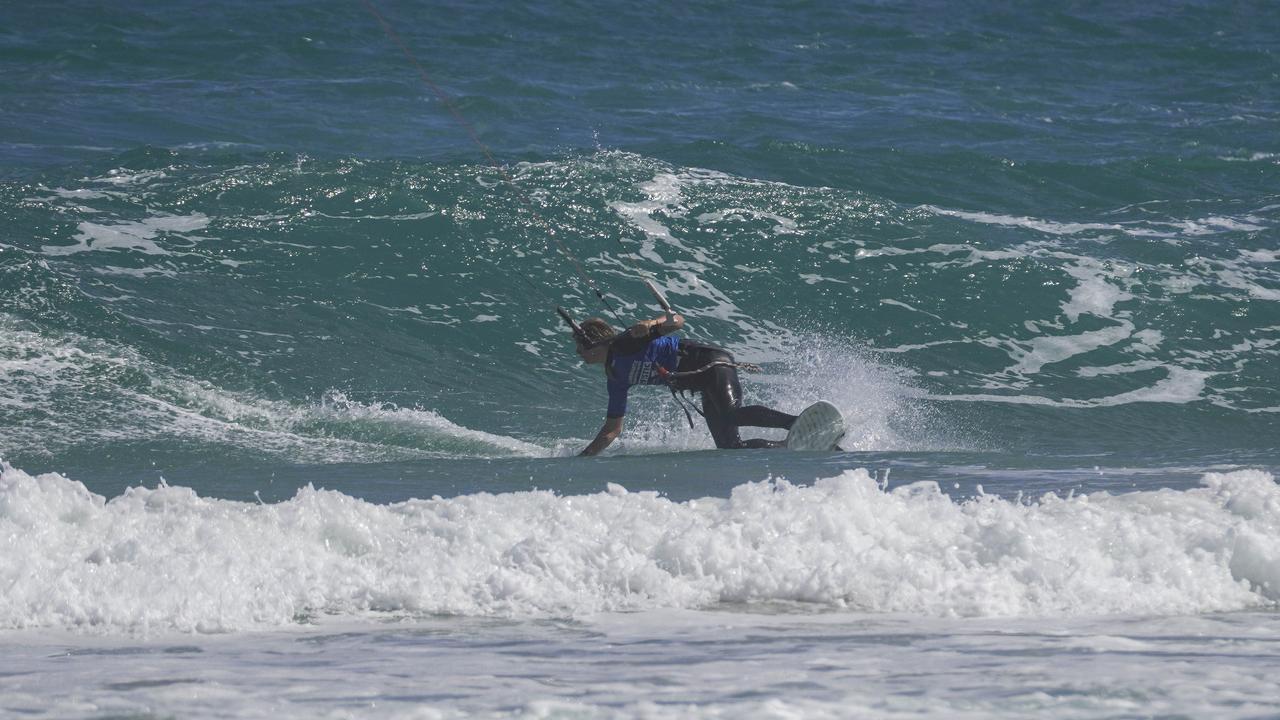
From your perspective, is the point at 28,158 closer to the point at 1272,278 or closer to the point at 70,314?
the point at 70,314

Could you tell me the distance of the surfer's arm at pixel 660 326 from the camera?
396 inches

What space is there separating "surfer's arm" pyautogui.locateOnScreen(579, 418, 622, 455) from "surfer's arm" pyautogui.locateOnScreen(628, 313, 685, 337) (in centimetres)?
64

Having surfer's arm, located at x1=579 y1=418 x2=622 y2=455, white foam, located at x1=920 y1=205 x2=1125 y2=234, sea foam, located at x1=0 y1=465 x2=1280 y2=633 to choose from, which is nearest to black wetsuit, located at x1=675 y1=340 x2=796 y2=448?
surfer's arm, located at x1=579 y1=418 x2=622 y2=455

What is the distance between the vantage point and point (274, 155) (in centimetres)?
1816

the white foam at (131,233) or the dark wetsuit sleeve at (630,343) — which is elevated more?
the white foam at (131,233)

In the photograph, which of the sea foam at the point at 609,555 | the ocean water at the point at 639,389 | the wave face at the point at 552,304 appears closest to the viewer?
the ocean water at the point at 639,389

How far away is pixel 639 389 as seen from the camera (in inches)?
515

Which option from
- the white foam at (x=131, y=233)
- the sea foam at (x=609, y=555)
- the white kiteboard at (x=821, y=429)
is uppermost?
the white foam at (x=131, y=233)

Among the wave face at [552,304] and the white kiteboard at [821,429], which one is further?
the wave face at [552,304]

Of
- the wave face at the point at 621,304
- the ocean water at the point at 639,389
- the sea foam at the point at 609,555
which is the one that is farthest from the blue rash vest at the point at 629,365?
the sea foam at the point at 609,555

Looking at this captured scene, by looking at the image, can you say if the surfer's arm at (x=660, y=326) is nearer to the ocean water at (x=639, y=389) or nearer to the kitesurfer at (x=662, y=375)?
the kitesurfer at (x=662, y=375)

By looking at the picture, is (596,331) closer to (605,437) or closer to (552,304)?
(605,437)

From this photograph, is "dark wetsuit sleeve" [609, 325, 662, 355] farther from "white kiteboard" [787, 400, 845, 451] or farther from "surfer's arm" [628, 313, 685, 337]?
"white kiteboard" [787, 400, 845, 451]

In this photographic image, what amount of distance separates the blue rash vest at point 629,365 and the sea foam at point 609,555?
2.80 meters
